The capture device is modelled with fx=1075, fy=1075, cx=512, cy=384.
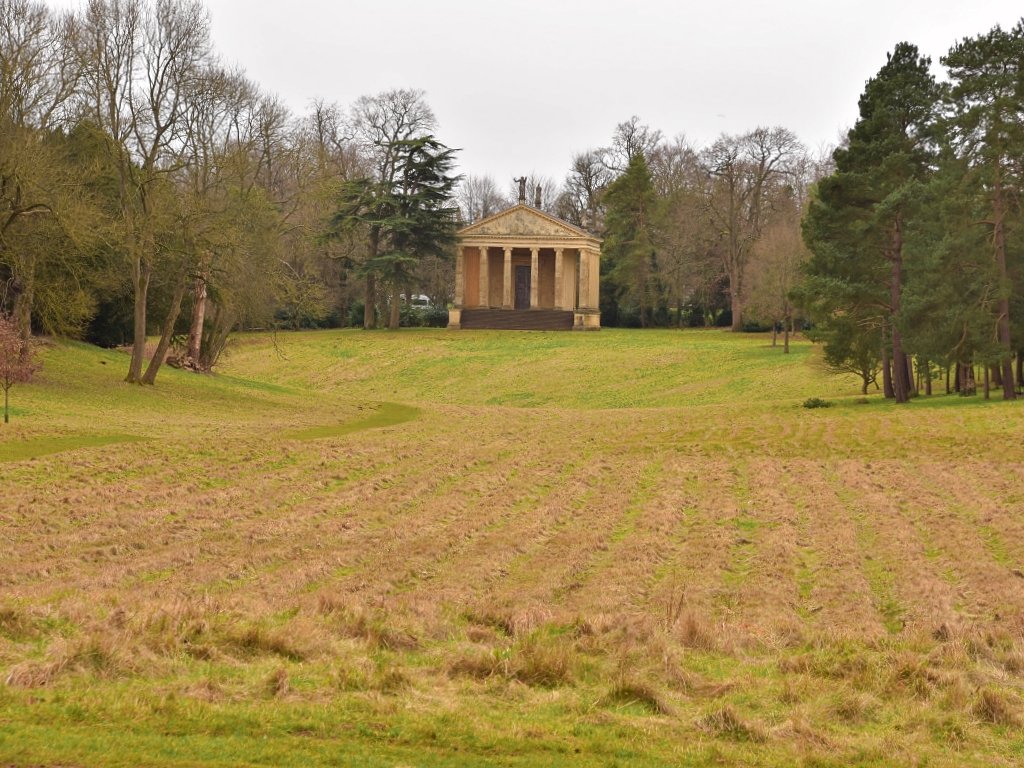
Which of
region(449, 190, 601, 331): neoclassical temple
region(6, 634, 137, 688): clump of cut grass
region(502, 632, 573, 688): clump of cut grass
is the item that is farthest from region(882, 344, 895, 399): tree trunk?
region(449, 190, 601, 331): neoclassical temple

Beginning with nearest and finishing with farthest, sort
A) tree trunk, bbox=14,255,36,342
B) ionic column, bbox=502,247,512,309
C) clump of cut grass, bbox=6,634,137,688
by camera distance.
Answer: clump of cut grass, bbox=6,634,137,688
tree trunk, bbox=14,255,36,342
ionic column, bbox=502,247,512,309

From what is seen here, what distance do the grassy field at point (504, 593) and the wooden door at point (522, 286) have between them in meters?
53.5

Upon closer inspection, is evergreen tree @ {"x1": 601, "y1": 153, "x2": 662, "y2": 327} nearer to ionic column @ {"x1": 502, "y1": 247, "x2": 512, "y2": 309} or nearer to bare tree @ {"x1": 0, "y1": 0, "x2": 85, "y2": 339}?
ionic column @ {"x1": 502, "y1": 247, "x2": 512, "y2": 309}

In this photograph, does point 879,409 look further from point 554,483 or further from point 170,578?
point 170,578

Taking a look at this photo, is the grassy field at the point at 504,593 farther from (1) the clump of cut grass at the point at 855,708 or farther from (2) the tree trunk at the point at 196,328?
Answer: (2) the tree trunk at the point at 196,328

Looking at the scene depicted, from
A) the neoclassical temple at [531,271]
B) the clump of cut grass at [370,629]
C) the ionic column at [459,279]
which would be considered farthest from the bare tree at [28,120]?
the ionic column at [459,279]

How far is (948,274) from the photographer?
34344mm

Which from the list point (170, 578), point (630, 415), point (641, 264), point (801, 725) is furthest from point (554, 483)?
point (641, 264)

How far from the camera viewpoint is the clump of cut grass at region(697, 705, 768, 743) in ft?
21.3

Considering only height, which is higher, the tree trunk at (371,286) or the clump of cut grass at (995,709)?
the tree trunk at (371,286)

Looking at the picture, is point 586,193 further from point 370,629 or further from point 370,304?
point 370,629

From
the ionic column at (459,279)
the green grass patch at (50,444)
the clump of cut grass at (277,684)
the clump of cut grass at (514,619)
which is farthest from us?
the ionic column at (459,279)

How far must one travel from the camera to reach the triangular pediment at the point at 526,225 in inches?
3078

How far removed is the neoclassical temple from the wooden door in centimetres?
123
